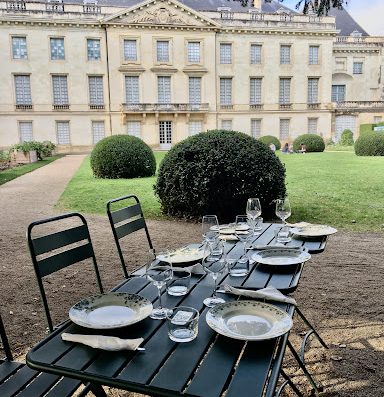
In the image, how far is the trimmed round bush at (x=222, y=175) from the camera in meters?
6.58

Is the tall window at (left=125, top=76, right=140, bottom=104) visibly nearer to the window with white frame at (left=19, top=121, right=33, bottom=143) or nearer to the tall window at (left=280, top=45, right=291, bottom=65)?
the window with white frame at (left=19, top=121, right=33, bottom=143)

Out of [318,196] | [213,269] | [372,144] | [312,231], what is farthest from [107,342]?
[372,144]

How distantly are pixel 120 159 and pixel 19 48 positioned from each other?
77.5 feet

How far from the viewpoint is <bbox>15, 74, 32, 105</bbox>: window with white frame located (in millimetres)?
32344

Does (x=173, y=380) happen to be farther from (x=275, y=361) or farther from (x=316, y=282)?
(x=316, y=282)

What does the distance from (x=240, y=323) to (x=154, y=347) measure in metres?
0.36

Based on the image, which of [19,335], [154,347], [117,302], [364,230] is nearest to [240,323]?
[154,347]

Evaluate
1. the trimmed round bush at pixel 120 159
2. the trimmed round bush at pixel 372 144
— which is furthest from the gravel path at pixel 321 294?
the trimmed round bush at pixel 372 144

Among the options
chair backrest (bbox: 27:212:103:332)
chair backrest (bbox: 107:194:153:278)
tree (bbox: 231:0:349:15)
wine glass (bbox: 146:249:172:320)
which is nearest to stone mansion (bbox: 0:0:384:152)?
tree (bbox: 231:0:349:15)

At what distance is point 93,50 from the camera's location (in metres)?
33.1

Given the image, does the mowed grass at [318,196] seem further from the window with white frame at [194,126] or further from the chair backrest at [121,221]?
the window with white frame at [194,126]

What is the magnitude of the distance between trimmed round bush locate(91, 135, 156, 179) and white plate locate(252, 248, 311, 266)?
1208cm

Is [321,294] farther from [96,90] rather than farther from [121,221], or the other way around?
[96,90]

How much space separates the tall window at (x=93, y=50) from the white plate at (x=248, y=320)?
3457 centimetres
